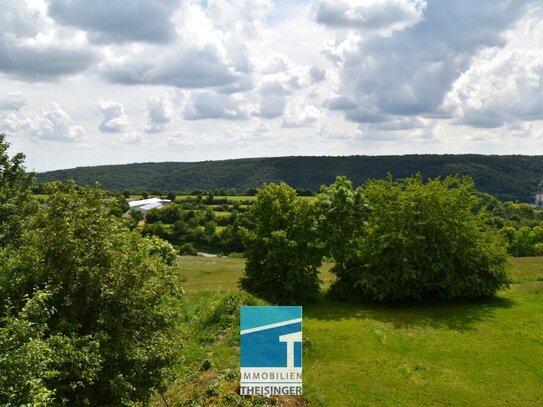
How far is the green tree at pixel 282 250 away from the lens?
3466 centimetres

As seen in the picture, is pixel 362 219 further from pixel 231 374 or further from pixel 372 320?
pixel 231 374

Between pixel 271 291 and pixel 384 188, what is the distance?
1272 centimetres

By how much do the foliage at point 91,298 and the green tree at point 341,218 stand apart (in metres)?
22.9

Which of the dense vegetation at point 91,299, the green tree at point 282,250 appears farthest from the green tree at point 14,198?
the green tree at point 282,250

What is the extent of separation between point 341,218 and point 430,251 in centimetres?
737

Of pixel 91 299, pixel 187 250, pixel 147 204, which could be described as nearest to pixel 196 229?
pixel 187 250

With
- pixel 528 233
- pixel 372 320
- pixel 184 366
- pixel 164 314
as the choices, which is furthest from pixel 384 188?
pixel 528 233

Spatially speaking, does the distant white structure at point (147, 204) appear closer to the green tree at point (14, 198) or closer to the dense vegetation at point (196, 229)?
the dense vegetation at point (196, 229)

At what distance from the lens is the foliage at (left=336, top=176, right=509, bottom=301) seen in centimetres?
3503

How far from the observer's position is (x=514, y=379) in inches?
918

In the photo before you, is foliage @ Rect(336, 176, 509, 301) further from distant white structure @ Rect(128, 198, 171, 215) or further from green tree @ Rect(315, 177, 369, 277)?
distant white structure @ Rect(128, 198, 171, 215)

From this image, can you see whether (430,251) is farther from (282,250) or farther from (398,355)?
(398,355)

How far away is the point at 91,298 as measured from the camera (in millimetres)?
14359

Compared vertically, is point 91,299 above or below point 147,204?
above
